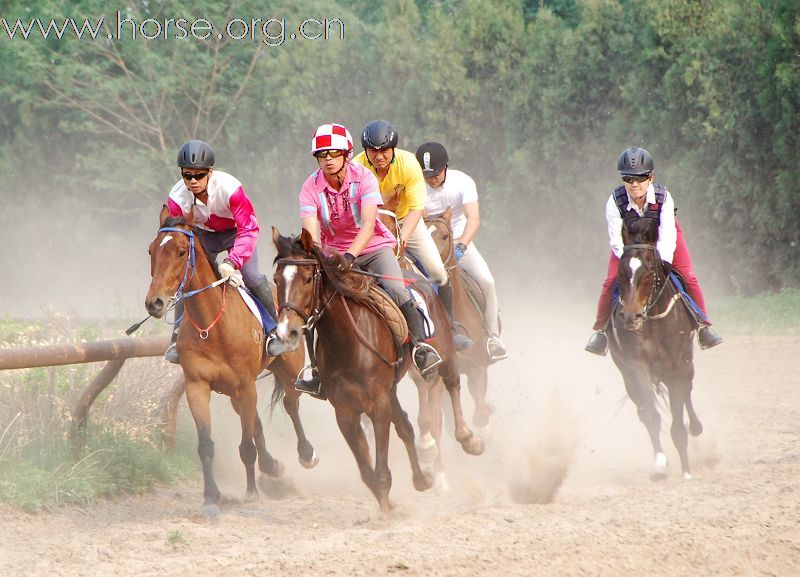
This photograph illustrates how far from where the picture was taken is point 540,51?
2881cm

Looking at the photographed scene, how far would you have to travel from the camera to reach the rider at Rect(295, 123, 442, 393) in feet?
25.9

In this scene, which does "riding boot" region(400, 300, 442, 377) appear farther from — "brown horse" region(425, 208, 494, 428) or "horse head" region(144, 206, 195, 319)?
"brown horse" region(425, 208, 494, 428)

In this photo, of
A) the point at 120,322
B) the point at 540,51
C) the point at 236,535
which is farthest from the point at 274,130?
the point at 236,535

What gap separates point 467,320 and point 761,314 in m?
11.1

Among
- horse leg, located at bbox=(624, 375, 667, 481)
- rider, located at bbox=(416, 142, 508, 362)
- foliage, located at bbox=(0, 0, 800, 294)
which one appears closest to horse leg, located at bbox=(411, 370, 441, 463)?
rider, located at bbox=(416, 142, 508, 362)

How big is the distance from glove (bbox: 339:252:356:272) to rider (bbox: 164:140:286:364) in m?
1.41

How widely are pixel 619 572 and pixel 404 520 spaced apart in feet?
7.54

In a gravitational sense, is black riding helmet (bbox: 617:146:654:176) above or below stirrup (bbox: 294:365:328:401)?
above

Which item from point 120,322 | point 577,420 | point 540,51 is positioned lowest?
point 577,420

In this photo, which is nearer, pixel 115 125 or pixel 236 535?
pixel 236 535

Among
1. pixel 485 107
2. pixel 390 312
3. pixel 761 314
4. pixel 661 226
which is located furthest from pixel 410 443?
pixel 485 107

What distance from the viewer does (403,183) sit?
9047 millimetres

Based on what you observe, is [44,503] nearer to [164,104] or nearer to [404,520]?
[404,520]

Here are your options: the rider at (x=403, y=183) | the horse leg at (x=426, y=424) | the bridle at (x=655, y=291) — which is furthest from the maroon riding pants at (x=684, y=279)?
the horse leg at (x=426, y=424)
